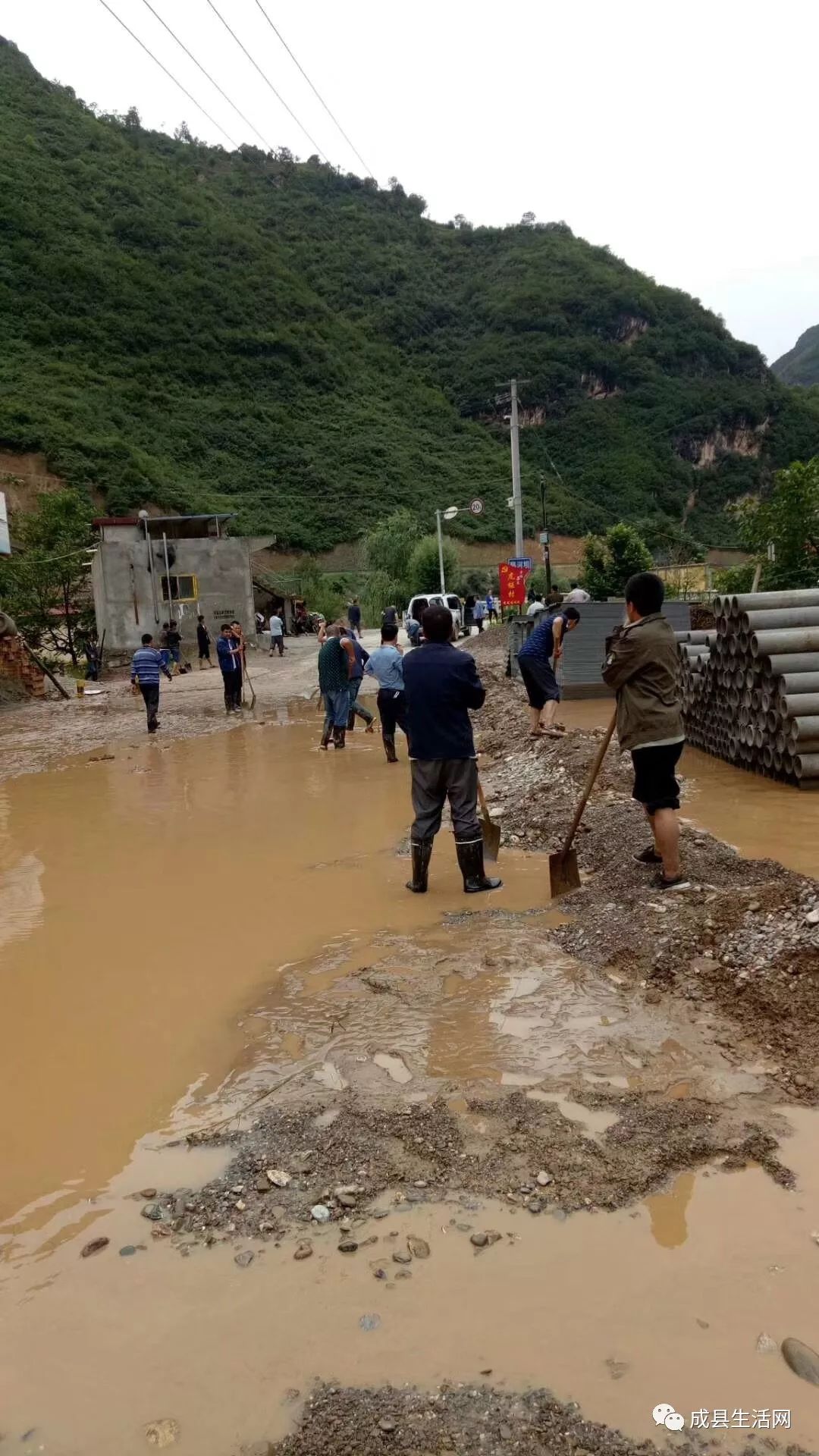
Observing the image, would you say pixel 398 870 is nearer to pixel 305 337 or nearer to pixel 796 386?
pixel 305 337

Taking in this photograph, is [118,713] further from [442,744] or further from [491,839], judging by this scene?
[442,744]

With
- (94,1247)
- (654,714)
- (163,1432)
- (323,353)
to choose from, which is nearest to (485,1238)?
(163,1432)

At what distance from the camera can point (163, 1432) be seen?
2.13 m

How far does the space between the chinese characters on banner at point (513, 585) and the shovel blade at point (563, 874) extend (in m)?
17.8

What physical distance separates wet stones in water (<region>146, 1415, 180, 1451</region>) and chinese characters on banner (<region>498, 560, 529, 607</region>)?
2153 centimetres

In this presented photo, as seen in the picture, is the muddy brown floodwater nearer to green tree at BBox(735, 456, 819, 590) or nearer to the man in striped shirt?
the man in striped shirt

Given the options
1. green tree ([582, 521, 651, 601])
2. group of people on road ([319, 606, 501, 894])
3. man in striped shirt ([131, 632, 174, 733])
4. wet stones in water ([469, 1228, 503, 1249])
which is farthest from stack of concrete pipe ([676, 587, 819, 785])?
green tree ([582, 521, 651, 601])

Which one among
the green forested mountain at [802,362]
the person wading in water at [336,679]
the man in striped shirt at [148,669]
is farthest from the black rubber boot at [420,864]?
the green forested mountain at [802,362]

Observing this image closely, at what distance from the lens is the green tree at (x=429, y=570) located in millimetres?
50625

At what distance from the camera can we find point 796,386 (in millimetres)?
108125

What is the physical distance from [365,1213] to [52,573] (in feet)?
92.5

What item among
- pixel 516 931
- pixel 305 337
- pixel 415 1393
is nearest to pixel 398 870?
pixel 516 931

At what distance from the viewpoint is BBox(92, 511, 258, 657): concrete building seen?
3070 centimetres

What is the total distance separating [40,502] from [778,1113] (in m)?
32.7
